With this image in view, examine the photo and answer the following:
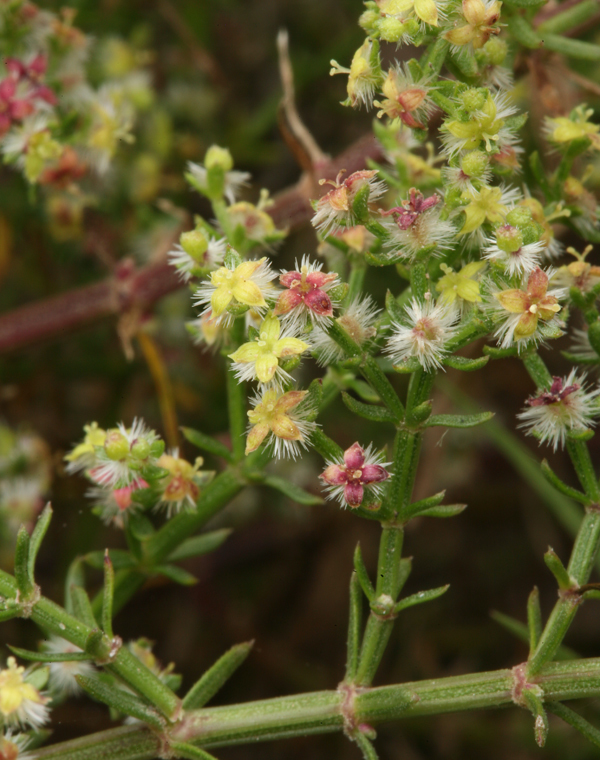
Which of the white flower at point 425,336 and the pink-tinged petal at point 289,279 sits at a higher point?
the pink-tinged petal at point 289,279

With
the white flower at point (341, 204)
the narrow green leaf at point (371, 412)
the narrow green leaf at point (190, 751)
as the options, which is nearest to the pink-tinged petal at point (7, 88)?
the white flower at point (341, 204)

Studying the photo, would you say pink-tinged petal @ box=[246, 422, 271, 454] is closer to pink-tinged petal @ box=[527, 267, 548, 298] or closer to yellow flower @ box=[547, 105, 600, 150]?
pink-tinged petal @ box=[527, 267, 548, 298]

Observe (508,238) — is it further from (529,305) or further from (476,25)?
(476,25)

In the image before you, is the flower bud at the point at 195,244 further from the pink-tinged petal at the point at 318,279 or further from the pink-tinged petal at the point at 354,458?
the pink-tinged petal at the point at 354,458

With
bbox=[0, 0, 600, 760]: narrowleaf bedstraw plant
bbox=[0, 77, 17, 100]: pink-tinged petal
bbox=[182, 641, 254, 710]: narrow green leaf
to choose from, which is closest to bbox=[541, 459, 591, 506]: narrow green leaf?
bbox=[0, 0, 600, 760]: narrowleaf bedstraw plant

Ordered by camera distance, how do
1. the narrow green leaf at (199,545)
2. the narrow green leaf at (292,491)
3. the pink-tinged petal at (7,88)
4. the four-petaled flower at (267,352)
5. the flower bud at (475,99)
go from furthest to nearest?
the pink-tinged petal at (7,88)
the narrow green leaf at (199,545)
the narrow green leaf at (292,491)
the flower bud at (475,99)
the four-petaled flower at (267,352)

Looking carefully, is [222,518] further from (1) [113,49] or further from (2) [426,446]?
(1) [113,49]

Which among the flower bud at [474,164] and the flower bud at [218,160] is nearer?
the flower bud at [474,164]
